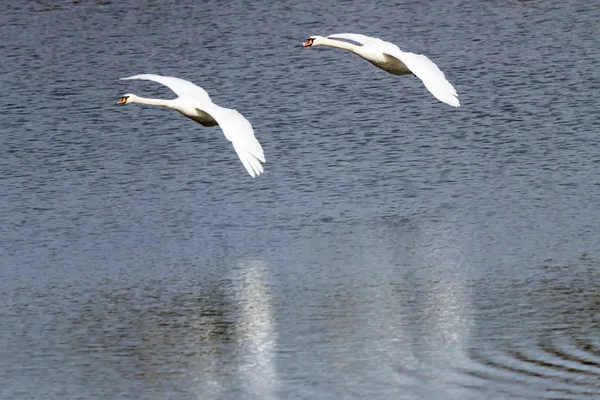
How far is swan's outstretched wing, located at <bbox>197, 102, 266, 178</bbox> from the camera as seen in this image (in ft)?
46.0

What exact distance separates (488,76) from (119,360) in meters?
10.3

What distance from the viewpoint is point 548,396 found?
11820 millimetres

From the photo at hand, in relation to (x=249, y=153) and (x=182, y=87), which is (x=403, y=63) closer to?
(x=182, y=87)

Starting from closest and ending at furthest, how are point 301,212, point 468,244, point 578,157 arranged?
point 468,244 → point 301,212 → point 578,157

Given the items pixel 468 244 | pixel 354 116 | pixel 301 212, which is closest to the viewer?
pixel 468 244

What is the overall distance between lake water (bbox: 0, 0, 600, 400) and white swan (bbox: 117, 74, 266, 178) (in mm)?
1263

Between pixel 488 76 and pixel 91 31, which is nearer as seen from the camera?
pixel 488 76

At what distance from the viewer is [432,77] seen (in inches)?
596

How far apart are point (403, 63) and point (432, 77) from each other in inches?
54.3

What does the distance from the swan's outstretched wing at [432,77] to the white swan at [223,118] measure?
150 centimetres

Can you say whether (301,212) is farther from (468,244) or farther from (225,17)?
(225,17)

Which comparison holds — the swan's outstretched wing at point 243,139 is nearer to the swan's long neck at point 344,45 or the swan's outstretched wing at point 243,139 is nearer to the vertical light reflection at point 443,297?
the vertical light reflection at point 443,297

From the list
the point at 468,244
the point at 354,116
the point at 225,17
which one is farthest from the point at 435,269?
the point at 225,17

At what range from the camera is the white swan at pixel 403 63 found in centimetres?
1493
